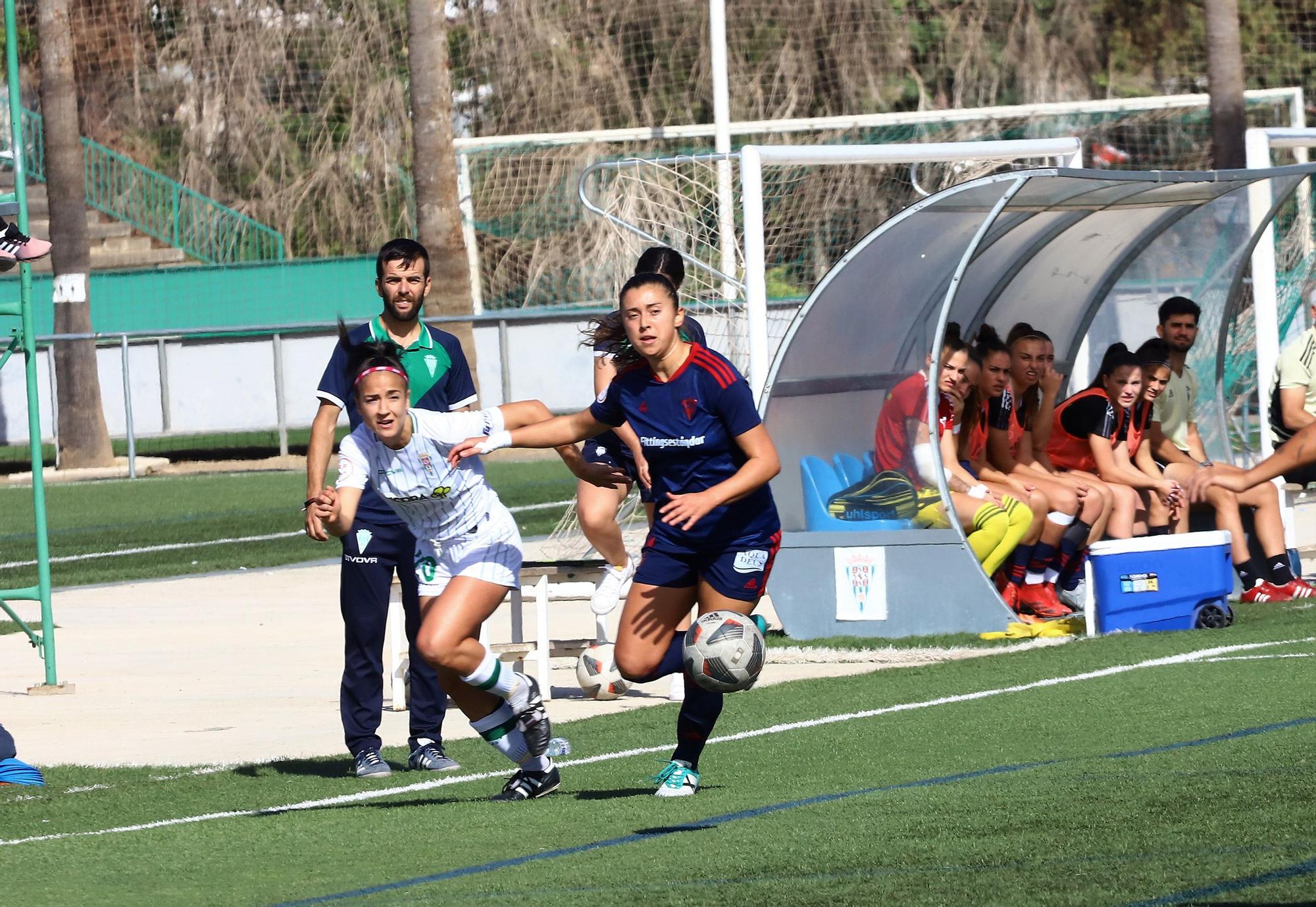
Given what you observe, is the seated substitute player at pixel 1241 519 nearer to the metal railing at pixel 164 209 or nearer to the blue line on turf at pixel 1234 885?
the blue line on turf at pixel 1234 885

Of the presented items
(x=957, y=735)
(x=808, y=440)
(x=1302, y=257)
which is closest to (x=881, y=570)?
(x=808, y=440)

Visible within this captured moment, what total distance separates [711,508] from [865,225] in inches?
870

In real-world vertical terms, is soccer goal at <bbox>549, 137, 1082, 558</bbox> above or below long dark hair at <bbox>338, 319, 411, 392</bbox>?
above

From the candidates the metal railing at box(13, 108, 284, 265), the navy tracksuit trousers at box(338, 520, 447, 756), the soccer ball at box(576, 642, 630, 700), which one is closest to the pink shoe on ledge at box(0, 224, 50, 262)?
the navy tracksuit trousers at box(338, 520, 447, 756)

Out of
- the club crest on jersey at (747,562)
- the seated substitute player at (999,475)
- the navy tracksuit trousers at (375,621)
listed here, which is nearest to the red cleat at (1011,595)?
the seated substitute player at (999,475)

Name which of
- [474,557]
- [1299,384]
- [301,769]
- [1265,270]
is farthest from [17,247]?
[1265,270]

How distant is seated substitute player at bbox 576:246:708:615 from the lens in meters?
9.28

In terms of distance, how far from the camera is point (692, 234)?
15758 millimetres

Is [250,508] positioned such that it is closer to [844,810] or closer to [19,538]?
[19,538]

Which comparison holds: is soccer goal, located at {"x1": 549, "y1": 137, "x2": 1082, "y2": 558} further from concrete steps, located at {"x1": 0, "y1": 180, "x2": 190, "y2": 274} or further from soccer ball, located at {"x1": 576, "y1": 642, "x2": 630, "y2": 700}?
concrete steps, located at {"x1": 0, "y1": 180, "x2": 190, "y2": 274}

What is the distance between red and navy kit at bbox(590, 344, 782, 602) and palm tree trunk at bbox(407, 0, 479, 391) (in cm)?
2085

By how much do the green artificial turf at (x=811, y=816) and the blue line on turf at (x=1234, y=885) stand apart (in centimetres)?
1

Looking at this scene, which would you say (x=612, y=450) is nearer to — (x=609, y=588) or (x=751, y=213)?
(x=609, y=588)

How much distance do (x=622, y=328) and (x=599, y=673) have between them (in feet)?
6.84
